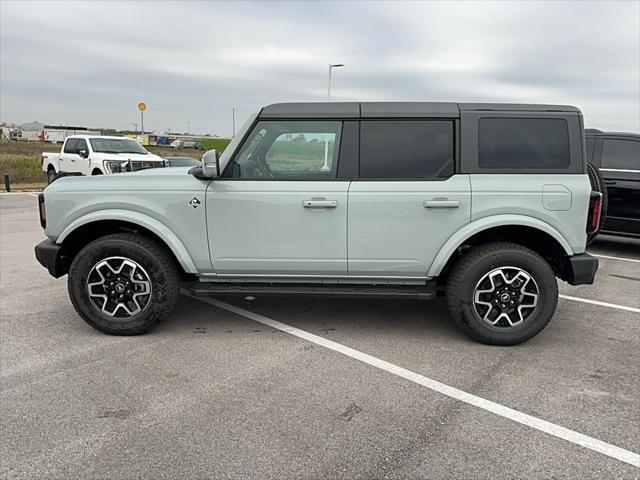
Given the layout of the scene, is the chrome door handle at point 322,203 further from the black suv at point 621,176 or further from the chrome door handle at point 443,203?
the black suv at point 621,176

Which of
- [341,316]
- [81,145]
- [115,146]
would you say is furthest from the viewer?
[81,145]

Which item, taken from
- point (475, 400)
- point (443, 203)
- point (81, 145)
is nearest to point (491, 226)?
point (443, 203)

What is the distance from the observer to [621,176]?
7.67 metres

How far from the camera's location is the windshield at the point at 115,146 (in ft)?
52.2

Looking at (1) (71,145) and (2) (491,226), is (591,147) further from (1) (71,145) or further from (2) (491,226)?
(1) (71,145)

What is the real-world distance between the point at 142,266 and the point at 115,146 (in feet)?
44.5

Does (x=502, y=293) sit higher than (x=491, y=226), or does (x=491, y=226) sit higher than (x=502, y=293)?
(x=491, y=226)

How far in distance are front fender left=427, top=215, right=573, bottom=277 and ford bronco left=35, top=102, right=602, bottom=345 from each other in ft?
0.04

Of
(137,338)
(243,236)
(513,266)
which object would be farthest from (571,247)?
(137,338)

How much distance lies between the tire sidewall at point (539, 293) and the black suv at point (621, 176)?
4711 millimetres

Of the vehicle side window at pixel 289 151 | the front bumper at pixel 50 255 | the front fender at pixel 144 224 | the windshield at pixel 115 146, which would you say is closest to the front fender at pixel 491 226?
the vehicle side window at pixel 289 151

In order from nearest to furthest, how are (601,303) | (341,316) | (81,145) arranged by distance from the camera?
(341,316)
(601,303)
(81,145)

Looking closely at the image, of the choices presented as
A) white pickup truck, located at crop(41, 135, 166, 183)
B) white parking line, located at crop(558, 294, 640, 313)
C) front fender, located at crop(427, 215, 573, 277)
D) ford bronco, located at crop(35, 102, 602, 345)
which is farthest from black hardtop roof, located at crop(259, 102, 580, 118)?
white pickup truck, located at crop(41, 135, 166, 183)

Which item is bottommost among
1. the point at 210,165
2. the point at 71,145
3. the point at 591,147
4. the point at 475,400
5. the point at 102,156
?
the point at 475,400
